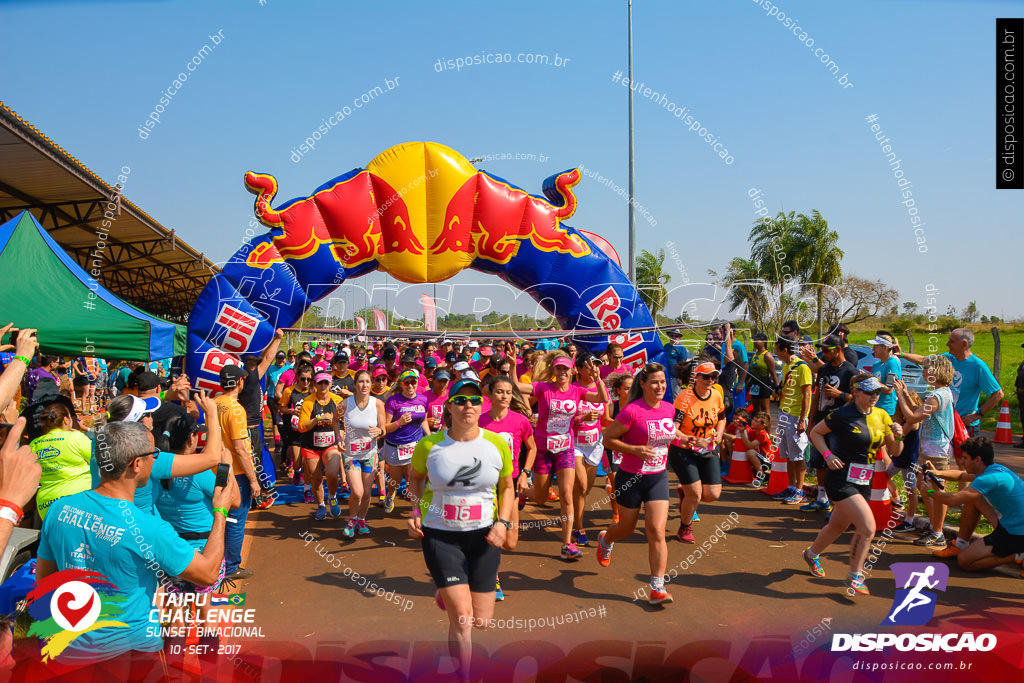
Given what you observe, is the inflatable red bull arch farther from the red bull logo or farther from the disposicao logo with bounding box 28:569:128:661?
the disposicao logo with bounding box 28:569:128:661

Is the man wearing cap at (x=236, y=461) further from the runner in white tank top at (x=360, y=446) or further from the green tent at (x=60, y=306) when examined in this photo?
the green tent at (x=60, y=306)

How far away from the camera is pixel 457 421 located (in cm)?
366

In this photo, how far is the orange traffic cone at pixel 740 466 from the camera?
8.28m

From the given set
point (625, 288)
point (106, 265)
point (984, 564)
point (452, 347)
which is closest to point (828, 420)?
point (984, 564)

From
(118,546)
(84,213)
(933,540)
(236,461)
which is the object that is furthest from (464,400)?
(84,213)

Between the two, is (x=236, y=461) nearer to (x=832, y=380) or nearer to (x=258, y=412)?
(x=258, y=412)

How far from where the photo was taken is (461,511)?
3.49 meters

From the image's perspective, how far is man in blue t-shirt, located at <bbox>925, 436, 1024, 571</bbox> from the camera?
15.7 feet

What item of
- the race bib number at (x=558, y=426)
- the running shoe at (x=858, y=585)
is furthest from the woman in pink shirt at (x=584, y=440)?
the running shoe at (x=858, y=585)

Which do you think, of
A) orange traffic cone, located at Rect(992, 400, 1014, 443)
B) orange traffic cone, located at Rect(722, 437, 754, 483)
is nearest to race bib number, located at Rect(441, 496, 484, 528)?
orange traffic cone, located at Rect(722, 437, 754, 483)

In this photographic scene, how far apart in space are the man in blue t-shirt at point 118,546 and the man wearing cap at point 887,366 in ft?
21.6

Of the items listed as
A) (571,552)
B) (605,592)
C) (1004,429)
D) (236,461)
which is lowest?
(605,592)

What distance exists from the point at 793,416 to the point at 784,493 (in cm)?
106

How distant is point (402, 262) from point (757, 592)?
6788 mm
